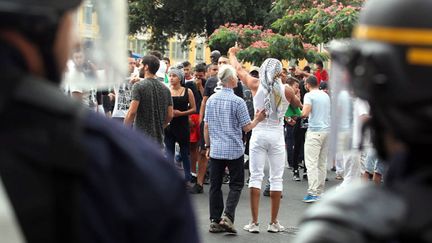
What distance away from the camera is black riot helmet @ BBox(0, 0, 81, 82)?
1.52m

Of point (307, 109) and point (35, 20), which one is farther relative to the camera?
point (307, 109)

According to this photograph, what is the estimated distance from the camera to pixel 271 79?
910 cm

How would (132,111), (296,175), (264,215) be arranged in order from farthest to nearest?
(296,175) → (264,215) → (132,111)

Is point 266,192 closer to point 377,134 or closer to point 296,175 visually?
point 296,175

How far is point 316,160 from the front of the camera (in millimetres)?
11859

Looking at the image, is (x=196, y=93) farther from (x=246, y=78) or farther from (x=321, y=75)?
(x=321, y=75)

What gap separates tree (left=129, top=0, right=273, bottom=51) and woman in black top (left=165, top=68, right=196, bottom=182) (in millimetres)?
33256

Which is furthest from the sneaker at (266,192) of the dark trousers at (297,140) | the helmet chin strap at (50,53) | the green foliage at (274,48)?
the helmet chin strap at (50,53)

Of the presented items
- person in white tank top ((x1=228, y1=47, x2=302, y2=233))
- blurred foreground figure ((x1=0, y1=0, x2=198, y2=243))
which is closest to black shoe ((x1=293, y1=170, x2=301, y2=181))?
person in white tank top ((x1=228, y1=47, x2=302, y2=233))

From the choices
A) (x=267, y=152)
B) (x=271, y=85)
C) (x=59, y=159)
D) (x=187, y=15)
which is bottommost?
(x=267, y=152)

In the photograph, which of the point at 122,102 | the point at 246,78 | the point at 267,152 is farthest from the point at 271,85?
the point at 122,102

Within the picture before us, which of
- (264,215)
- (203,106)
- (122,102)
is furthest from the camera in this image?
(203,106)

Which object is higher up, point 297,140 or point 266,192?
point 297,140

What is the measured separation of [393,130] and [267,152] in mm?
7492
